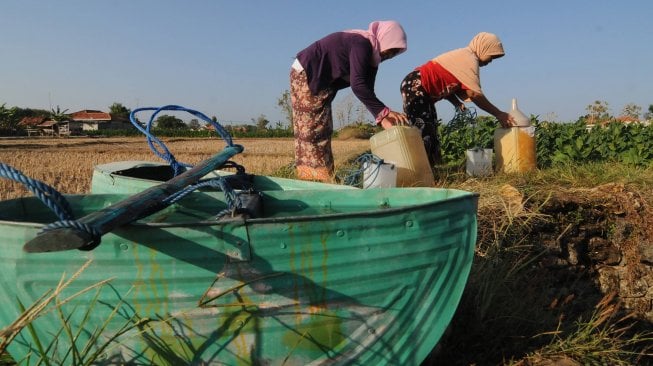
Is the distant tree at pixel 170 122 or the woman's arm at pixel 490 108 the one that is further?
the distant tree at pixel 170 122

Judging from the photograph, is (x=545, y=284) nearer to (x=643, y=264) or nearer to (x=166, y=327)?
(x=643, y=264)

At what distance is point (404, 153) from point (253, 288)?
222 cm

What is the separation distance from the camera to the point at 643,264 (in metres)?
4.00

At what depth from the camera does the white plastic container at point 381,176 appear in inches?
130

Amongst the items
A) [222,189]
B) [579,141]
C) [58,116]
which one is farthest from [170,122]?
[222,189]

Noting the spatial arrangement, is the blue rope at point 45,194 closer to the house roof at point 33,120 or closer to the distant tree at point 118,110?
the house roof at point 33,120

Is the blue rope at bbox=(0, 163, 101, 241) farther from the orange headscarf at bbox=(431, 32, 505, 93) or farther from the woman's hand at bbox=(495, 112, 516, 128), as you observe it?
the woman's hand at bbox=(495, 112, 516, 128)

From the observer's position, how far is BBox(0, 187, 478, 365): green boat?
4.77 feet

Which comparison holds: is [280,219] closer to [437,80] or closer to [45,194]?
[45,194]

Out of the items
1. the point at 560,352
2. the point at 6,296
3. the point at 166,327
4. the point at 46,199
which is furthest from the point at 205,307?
the point at 560,352

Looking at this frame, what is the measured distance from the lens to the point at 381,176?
10.8ft

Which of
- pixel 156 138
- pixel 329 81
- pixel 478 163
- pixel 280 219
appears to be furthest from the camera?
pixel 478 163

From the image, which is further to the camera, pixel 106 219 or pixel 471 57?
pixel 471 57

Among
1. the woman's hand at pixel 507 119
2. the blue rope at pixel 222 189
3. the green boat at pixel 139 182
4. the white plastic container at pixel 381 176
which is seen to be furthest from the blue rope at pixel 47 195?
the woman's hand at pixel 507 119
